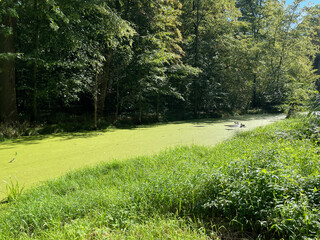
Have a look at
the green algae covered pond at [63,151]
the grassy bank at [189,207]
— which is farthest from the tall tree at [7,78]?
the grassy bank at [189,207]

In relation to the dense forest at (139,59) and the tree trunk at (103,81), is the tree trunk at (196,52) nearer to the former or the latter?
the dense forest at (139,59)

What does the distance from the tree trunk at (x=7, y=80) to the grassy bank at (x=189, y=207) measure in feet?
13.8

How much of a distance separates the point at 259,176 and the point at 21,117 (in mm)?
6336

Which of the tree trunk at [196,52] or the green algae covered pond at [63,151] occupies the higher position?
the tree trunk at [196,52]

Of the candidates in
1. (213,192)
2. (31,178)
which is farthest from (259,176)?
(31,178)

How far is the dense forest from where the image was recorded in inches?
214

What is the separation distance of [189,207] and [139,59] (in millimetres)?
6616

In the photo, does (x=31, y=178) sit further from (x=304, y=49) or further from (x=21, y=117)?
(x=304, y=49)

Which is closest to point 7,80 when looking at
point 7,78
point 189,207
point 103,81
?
point 7,78

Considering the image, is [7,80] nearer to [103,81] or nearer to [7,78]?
[7,78]

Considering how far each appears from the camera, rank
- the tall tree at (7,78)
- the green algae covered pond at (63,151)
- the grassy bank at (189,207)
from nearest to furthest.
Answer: the grassy bank at (189,207) → the green algae covered pond at (63,151) → the tall tree at (7,78)

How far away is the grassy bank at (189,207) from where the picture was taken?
4.42 feet

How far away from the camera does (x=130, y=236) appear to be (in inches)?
52.0

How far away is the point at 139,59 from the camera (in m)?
7.53
